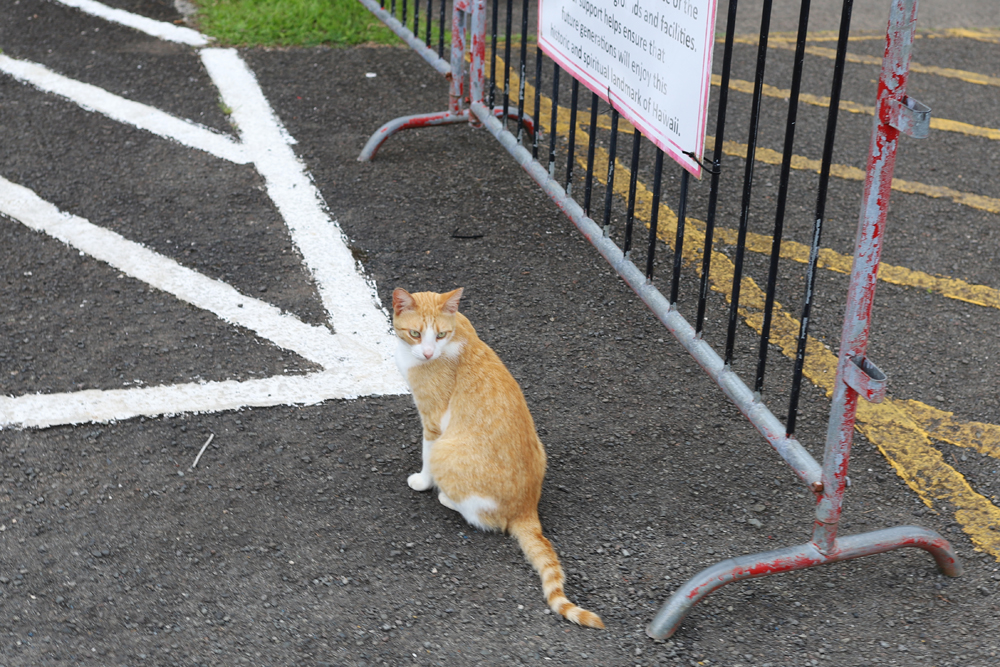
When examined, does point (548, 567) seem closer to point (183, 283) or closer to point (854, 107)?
point (183, 283)

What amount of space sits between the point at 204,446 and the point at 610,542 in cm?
143

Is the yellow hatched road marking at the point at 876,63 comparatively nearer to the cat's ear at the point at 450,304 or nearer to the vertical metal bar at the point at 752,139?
the vertical metal bar at the point at 752,139

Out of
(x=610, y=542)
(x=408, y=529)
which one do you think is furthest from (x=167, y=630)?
(x=610, y=542)

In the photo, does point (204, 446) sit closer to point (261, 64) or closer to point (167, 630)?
point (167, 630)

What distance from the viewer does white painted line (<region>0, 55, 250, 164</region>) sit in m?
5.35

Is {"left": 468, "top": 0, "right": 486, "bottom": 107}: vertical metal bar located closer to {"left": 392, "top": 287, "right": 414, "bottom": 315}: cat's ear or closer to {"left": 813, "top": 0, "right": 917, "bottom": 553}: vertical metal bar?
{"left": 392, "top": 287, "right": 414, "bottom": 315}: cat's ear

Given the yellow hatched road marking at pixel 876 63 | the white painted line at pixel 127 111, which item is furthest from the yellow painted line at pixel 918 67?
the white painted line at pixel 127 111

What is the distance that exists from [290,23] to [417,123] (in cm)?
216

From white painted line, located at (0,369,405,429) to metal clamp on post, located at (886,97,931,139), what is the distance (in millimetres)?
2073

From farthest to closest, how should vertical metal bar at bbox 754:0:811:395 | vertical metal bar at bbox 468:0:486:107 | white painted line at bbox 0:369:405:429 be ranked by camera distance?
vertical metal bar at bbox 468:0:486:107
white painted line at bbox 0:369:405:429
vertical metal bar at bbox 754:0:811:395

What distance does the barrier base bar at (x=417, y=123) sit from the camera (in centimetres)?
533

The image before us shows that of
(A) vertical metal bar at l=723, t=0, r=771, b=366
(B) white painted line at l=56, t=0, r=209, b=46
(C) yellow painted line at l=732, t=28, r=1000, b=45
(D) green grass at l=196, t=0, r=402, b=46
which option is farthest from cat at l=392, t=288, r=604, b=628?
(C) yellow painted line at l=732, t=28, r=1000, b=45

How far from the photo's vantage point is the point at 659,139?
10.3ft

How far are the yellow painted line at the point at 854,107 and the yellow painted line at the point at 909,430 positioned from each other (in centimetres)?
202
